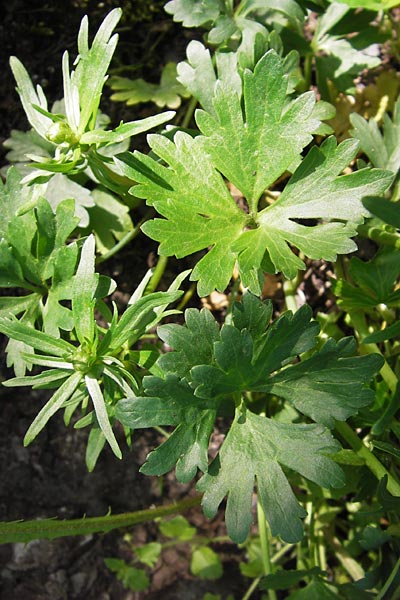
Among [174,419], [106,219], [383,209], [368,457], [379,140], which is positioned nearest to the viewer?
[383,209]

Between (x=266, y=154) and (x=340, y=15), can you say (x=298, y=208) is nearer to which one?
(x=266, y=154)

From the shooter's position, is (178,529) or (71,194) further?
(178,529)

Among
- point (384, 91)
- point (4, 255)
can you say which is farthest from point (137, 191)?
point (384, 91)

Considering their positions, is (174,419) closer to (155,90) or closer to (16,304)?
(16,304)

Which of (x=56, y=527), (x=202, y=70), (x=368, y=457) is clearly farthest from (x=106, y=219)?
(x=368, y=457)

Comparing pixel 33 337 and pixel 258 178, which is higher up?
pixel 258 178

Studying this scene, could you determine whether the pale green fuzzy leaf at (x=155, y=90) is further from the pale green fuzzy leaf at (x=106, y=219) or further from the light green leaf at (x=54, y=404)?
the light green leaf at (x=54, y=404)

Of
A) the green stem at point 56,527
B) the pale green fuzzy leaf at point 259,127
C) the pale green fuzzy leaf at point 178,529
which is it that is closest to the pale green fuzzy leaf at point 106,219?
the pale green fuzzy leaf at point 259,127

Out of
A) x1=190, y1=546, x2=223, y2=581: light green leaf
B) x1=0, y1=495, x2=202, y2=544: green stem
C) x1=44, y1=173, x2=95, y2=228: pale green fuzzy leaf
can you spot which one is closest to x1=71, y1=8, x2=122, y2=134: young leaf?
x1=44, y1=173, x2=95, y2=228: pale green fuzzy leaf
